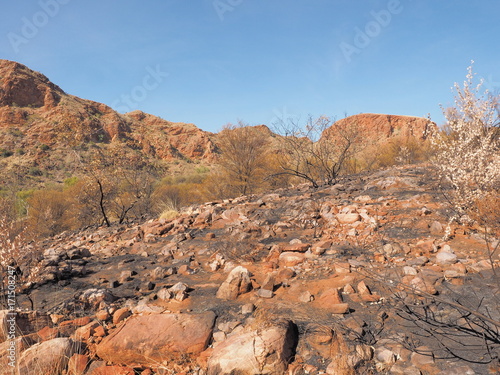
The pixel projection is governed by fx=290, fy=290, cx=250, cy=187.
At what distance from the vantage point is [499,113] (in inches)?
272

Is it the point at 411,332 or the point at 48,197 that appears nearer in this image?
the point at 411,332

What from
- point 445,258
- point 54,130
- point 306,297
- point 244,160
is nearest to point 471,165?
point 445,258

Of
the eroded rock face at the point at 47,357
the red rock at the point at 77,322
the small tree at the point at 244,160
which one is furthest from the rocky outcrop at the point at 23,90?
the eroded rock face at the point at 47,357

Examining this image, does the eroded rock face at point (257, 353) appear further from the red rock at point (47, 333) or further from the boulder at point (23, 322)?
the boulder at point (23, 322)

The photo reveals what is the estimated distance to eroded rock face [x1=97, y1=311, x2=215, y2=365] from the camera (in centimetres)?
268

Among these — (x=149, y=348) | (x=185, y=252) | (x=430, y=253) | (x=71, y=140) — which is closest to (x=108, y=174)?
(x=71, y=140)

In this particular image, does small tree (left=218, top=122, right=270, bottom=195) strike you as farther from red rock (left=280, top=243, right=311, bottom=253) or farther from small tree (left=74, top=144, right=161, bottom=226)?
red rock (left=280, top=243, right=311, bottom=253)

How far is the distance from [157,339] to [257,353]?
3.42ft

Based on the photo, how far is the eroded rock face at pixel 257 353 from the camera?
2299 millimetres

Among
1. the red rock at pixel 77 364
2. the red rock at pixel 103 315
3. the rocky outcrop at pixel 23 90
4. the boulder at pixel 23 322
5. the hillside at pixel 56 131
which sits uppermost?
the rocky outcrop at pixel 23 90

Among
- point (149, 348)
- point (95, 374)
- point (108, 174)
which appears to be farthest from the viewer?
point (108, 174)

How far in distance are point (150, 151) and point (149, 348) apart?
42.3 m

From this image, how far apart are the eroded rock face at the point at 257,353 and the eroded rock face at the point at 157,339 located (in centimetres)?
33

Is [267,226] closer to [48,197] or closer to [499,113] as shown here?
[499,113]
